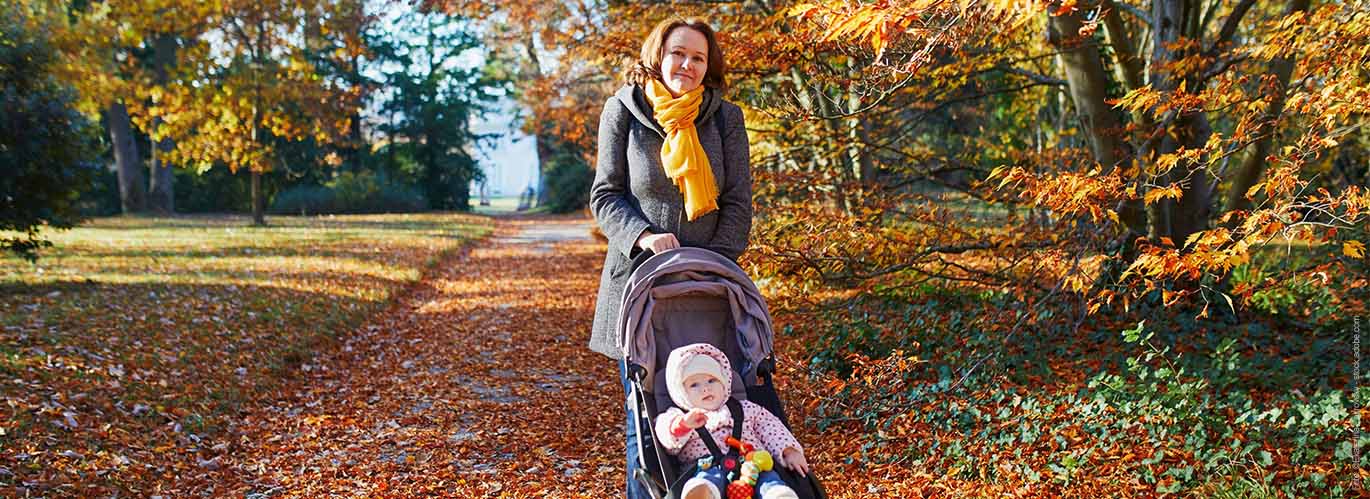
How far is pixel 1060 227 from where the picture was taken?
20.9 ft

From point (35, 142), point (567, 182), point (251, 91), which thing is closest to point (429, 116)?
point (567, 182)

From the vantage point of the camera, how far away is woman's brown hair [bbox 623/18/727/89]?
363 cm

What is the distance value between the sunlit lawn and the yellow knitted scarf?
3113 millimetres

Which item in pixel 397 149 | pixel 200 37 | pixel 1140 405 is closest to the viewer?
pixel 1140 405

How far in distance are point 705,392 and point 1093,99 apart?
4.71m

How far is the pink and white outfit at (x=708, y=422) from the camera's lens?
325cm

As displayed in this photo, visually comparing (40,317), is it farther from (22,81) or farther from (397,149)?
(397,149)

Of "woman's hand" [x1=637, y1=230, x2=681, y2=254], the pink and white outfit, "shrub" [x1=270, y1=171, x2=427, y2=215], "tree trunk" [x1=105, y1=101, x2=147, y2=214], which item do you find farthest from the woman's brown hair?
"shrub" [x1=270, y1=171, x2=427, y2=215]

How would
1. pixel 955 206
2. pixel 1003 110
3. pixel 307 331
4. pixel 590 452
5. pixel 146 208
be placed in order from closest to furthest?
pixel 590 452 < pixel 955 206 < pixel 307 331 < pixel 1003 110 < pixel 146 208

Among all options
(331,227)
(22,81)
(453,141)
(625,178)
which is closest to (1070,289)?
(625,178)

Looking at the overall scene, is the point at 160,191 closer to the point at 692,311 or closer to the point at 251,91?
the point at 251,91

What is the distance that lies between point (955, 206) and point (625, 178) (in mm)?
4817

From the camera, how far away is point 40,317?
24.2 feet

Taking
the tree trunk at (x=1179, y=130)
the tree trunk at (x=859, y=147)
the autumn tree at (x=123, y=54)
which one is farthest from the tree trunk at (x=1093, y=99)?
the autumn tree at (x=123, y=54)
